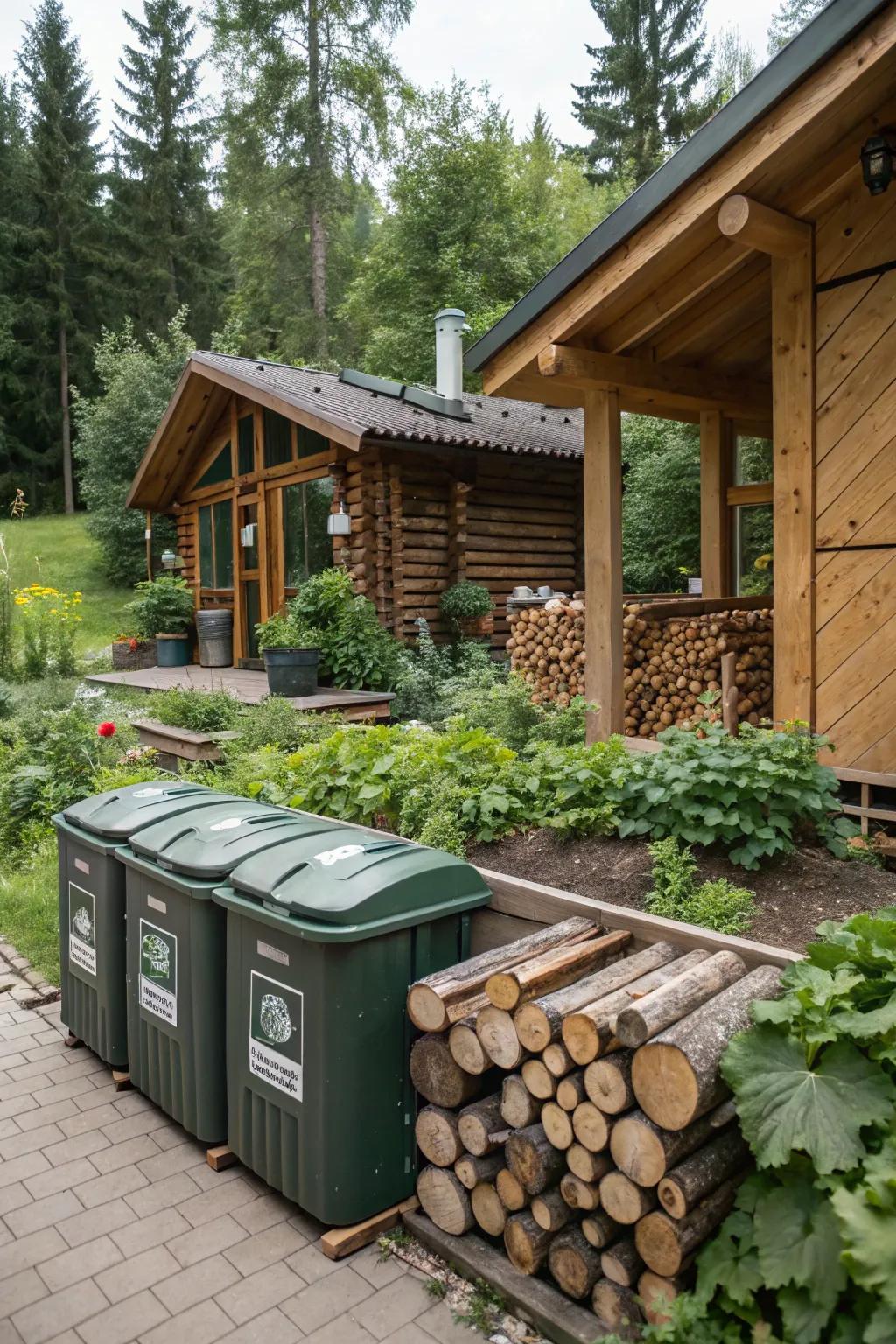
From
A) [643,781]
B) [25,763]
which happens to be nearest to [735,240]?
[643,781]

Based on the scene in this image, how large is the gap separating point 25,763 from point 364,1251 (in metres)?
5.33

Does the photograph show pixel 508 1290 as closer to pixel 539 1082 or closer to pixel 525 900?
pixel 539 1082

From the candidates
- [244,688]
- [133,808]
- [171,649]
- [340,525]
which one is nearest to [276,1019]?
[133,808]

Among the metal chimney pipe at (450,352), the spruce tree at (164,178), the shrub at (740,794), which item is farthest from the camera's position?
the spruce tree at (164,178)

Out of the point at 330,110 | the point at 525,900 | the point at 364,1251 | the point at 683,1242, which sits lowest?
the point at 364,1251

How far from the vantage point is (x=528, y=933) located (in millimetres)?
3156

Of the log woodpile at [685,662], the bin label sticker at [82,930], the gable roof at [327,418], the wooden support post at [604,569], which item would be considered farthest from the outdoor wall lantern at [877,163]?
the gable roof at [327,418]

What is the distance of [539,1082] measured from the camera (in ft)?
7.85

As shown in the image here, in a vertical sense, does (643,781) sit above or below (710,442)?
below

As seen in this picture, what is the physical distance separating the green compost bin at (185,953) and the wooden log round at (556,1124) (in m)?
1.21

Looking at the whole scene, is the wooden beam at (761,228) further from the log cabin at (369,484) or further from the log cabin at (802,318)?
the log cabin at (369,484)

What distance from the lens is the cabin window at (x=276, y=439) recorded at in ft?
41.0

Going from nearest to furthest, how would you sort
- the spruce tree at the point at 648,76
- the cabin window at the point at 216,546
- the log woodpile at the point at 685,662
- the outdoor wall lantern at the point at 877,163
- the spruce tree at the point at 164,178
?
the outdoor wall lantern at the point at 877,163 → the log woodpile at the point at 685,662 → the cabin window at the point at 216,546 → the spruce tree at the point at 648,76 → the spruce tree at the point at 164,178

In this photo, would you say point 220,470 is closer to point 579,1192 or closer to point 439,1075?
point 439,1075
